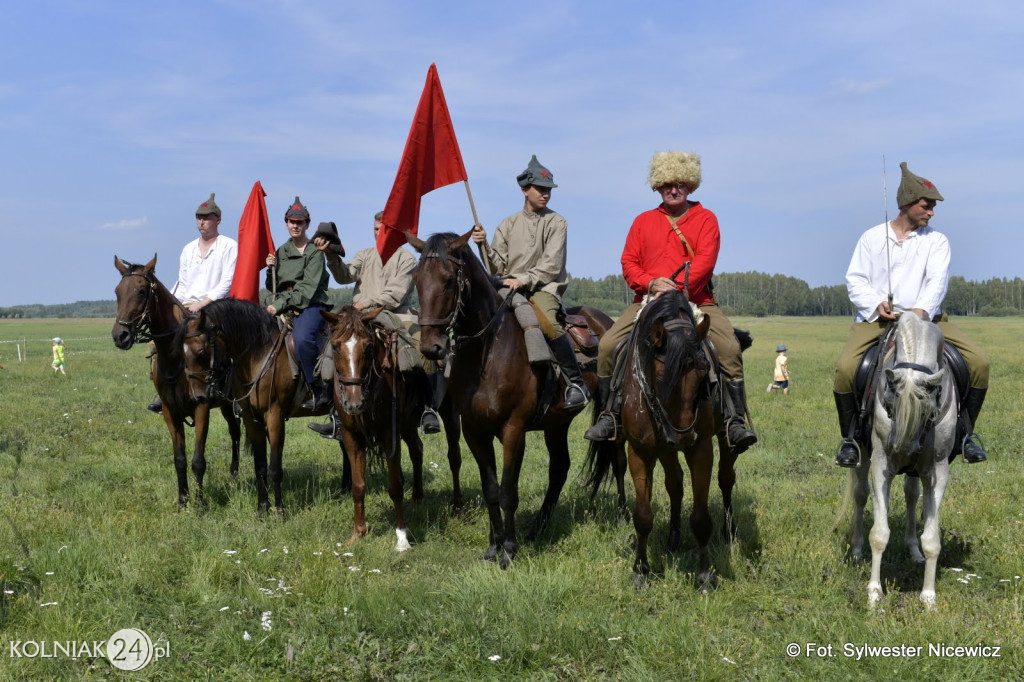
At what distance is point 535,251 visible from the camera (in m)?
8.34

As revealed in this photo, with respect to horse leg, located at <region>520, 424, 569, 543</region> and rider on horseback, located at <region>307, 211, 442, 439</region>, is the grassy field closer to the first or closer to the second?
horse leg, located at <region>520, 424, 569, 543</region>

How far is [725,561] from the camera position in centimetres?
725

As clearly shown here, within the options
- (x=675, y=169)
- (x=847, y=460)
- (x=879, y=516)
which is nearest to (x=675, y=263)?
(x=675, y=169)

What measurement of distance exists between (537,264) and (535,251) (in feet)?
0.51

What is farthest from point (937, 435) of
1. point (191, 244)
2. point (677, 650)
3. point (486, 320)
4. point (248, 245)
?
point (191, 244)

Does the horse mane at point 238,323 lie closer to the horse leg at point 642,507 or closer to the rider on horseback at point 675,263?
the rider on horseback at point 675,263

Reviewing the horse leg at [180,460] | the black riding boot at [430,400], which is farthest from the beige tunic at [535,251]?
the horse leg at [180,460]

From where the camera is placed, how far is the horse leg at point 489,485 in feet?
25.9

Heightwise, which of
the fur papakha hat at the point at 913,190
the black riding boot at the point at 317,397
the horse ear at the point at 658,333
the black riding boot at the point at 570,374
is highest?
the fur papakha hat at the point at 913,190

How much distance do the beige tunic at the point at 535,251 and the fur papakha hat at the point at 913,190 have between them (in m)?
3.33

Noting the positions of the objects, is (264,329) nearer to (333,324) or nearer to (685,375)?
(333,324)

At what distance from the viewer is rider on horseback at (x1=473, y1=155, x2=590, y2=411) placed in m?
8.02

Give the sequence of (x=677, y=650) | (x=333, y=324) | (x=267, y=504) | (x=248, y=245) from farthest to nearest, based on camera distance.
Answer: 1. (x=248, y=245)
2. (x=267, y=504)
3. (x=333, y=324)
4. (x=677, y=650)

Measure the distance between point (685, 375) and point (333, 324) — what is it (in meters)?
4.07
